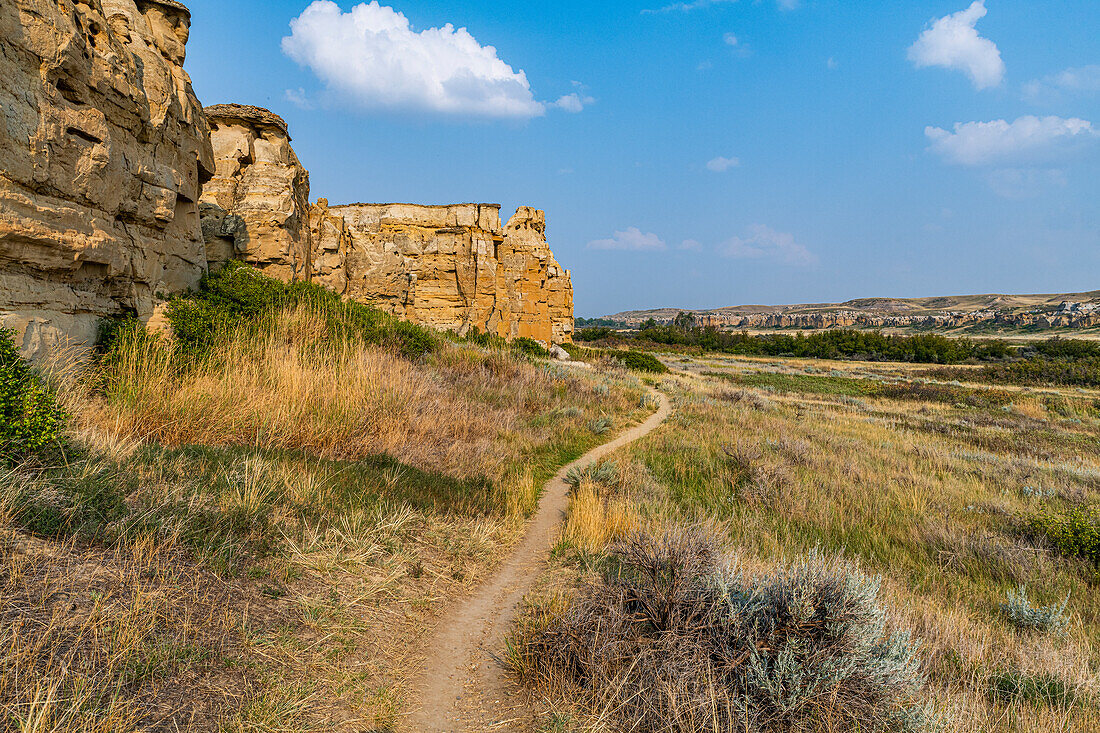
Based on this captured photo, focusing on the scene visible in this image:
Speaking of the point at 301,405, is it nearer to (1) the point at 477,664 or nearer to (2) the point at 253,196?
(1) the point at 477,664

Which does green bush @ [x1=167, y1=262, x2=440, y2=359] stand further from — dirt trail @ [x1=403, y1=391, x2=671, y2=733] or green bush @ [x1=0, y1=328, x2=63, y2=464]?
dirt trail @ [x1=403, y1=391, x2=671, y2=733]

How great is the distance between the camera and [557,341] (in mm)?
34688

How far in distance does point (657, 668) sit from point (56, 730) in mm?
2545

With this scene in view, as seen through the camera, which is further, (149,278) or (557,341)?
(557,341)

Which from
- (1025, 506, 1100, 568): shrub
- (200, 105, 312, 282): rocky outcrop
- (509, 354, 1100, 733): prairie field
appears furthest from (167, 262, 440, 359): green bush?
(1025, 506, 1100, 568): shrub

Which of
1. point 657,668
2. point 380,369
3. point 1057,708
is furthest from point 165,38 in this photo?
point 1057,708

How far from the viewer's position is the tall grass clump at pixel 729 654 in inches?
90.9

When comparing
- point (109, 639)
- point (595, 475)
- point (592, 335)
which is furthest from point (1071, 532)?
point (592, 335)

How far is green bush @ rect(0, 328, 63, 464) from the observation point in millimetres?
3008

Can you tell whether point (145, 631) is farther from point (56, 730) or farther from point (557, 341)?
point (557, 341)

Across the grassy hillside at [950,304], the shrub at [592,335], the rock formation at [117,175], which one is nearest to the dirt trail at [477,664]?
the rock formation at [117,175]

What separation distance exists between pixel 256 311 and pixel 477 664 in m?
7.51

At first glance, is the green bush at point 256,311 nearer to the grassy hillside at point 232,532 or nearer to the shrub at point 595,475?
the grassy hillside at point 232,532

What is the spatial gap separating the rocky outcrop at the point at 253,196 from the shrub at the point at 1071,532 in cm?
1418
